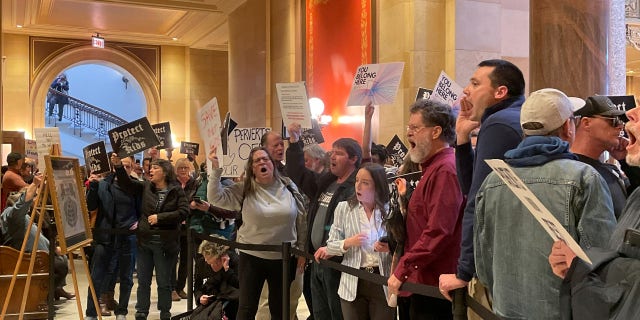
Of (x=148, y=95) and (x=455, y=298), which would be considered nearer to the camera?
(x=455, y=298)

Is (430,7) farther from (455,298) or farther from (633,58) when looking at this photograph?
(633,58)

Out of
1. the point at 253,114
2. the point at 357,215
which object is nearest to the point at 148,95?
the point at 253,114

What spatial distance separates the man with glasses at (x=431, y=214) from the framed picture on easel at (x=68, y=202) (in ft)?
10.3

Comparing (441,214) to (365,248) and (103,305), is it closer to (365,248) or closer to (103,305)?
(365,248)

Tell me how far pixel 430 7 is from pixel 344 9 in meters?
2.11

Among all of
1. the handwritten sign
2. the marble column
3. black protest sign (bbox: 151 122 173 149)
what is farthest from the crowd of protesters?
black protest sign (bbox: 151 122 173 149)

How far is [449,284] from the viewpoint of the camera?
2.85 meters

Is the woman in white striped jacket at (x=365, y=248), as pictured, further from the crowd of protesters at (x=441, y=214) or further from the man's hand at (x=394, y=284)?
the man's hand at (x=394, y=284)

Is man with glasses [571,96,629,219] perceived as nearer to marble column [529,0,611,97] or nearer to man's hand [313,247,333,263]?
man's hand [313,247,333,263]

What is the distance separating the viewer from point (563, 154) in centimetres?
241

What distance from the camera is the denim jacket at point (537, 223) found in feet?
7.47

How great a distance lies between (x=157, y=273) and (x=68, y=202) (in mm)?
1125

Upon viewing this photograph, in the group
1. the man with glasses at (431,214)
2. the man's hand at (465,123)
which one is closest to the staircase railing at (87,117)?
the man with glasses at (431,214)

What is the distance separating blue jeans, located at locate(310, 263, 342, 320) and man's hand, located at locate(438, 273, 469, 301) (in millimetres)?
1610
